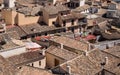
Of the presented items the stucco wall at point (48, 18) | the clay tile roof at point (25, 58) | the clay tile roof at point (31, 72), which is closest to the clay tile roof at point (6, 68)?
the clay tile roof at point (31, 72)

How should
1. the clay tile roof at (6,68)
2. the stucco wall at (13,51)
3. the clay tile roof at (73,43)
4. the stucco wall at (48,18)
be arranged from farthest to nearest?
the stucco wall at (48,18)
the clay tile roof at (73,43)
the stucco wall at (13,51)
the clay tile roof at (6,68)

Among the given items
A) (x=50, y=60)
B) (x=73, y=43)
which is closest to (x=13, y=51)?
(x=50, y=60)

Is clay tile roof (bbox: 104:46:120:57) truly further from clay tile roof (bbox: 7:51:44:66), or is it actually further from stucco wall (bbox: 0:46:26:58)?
stucco wall (bbox: 0:46:26:58)

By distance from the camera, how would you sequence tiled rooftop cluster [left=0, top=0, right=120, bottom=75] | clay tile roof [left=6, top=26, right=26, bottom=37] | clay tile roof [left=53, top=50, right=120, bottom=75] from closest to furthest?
clay tile roof [left=53, top=50, right=120, bottom=75]
tiled rooftop cluster [left=0, top=0, right=120, bottom=75]
clay tile roof [left=6, top=26, right=26, bottom=37]

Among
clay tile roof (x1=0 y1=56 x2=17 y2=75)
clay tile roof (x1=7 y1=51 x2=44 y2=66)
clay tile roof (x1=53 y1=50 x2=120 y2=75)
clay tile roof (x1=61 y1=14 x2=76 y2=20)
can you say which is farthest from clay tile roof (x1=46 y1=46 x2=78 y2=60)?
clay tile roof (x1=61 y1=14 x2=76 y2=20)

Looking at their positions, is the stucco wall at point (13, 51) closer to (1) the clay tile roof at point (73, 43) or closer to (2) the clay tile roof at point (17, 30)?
(1) the clay tile roof at point (73, 43)

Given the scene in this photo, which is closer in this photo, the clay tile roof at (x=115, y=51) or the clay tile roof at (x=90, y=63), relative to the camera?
the clay tile roof at (x=90, y=63)

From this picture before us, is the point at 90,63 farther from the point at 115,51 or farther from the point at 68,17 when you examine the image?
the point at 68,17

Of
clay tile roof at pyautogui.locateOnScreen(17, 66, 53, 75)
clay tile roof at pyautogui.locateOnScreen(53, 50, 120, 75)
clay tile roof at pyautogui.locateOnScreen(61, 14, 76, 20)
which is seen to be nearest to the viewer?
clay tile roof at pyautogui.locateOnScreen(17, 66, 53, 75)
